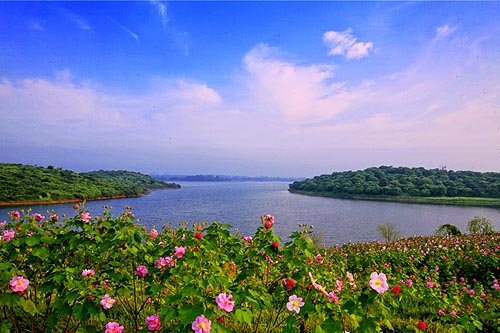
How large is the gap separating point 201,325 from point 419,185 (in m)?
86.0

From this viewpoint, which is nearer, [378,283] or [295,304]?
[378,283]

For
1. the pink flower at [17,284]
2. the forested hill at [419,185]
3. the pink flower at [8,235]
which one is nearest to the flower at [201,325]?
the pink flower at [17,284]

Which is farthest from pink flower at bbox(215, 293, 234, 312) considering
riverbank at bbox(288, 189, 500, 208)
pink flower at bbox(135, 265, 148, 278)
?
riverbank at bbox(288, 189, 500, 208)

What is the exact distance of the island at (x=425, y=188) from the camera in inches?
2537

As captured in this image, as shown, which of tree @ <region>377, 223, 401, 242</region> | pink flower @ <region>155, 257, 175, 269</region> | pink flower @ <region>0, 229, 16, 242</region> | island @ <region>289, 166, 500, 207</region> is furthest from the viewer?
island @ <region>289, 166, 500, 207</region>

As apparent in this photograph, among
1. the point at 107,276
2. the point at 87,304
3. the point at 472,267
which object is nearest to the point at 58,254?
the point at 107,276

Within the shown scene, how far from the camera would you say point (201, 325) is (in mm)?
1737

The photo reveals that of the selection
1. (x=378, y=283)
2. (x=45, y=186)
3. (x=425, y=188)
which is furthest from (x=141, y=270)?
(x=425, y=188)

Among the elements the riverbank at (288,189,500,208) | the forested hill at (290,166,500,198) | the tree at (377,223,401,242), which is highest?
the forested hill at (290,166,500,198)

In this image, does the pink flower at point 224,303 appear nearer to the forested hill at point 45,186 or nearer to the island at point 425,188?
the forested hill at point 45,186

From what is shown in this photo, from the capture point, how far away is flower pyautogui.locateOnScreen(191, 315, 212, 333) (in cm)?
173

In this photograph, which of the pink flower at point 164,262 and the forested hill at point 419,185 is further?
the forested hill at point 419,185

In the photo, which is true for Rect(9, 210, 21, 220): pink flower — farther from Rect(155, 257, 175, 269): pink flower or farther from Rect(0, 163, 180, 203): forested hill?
Rect(0, 163, 180, 203): forested hill

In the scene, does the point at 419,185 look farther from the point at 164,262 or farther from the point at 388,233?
the point at 164,262
